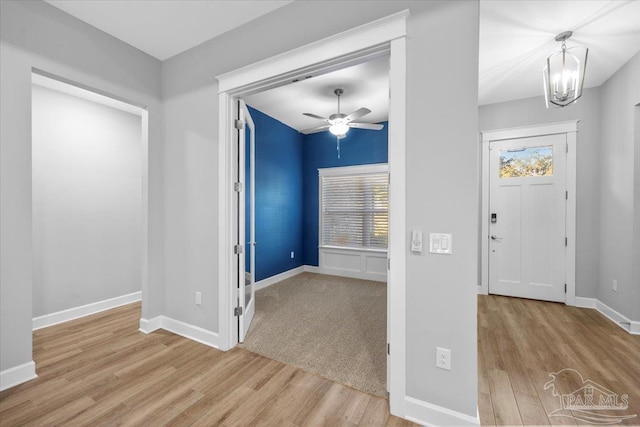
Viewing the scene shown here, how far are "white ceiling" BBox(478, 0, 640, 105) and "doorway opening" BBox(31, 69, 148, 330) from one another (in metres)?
3.63

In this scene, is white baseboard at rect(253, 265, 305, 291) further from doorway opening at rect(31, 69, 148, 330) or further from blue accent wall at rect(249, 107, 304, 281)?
doorway opening at rect(31, 69, 148, 330)

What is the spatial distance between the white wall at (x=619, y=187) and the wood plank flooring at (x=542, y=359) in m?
0.47

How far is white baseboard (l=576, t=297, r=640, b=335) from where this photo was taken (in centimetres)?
283

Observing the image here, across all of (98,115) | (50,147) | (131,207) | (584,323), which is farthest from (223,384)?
(584,323)

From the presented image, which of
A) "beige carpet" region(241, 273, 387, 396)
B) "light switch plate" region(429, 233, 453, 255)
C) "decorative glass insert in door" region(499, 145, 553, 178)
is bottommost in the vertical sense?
"beige carpet" region(241, 273, 387, 396)

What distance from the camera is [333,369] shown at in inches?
86.0

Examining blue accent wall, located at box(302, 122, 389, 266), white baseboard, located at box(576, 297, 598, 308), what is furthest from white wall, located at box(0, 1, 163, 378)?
white baseboard, located at box(576, 297, 598, 308)

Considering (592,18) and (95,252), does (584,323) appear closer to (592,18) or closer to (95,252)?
(592,18)

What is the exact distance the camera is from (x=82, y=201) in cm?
333

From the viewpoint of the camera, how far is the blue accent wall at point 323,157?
5.11 m

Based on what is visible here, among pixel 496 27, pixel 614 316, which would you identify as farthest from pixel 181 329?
pixel 614 316

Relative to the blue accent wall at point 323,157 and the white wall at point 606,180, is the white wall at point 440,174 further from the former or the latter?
the blue accent wall at point 323,157

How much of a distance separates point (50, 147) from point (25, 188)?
4.69 ft

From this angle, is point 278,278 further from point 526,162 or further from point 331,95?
point 526,162
